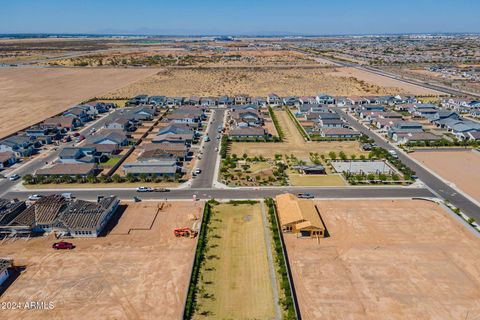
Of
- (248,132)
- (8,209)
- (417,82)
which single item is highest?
(417,82)

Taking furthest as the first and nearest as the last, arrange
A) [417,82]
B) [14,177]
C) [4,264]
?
[417,82]
[14,177]
[4,264]

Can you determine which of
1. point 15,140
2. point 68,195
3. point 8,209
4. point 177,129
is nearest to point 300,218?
point 68,195

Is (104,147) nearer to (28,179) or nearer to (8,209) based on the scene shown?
(28,179)

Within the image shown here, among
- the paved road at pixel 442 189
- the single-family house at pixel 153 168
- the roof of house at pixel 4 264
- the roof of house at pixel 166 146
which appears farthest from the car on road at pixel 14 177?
the paved road at pixel 442 189

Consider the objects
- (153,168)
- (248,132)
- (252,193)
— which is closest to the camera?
(252,193)

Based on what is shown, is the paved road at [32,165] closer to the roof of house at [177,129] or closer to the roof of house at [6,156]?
the roof of house at [6,156]

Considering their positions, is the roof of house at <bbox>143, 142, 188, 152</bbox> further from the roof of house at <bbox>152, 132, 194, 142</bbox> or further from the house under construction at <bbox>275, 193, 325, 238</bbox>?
the house under construction at <bbox>275, 193, 325, 238</bbox>

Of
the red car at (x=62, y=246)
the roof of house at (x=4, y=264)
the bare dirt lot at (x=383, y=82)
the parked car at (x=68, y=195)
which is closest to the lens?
the roof of house at (x=4, y=264)

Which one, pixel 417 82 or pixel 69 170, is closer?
pixel 69 170
